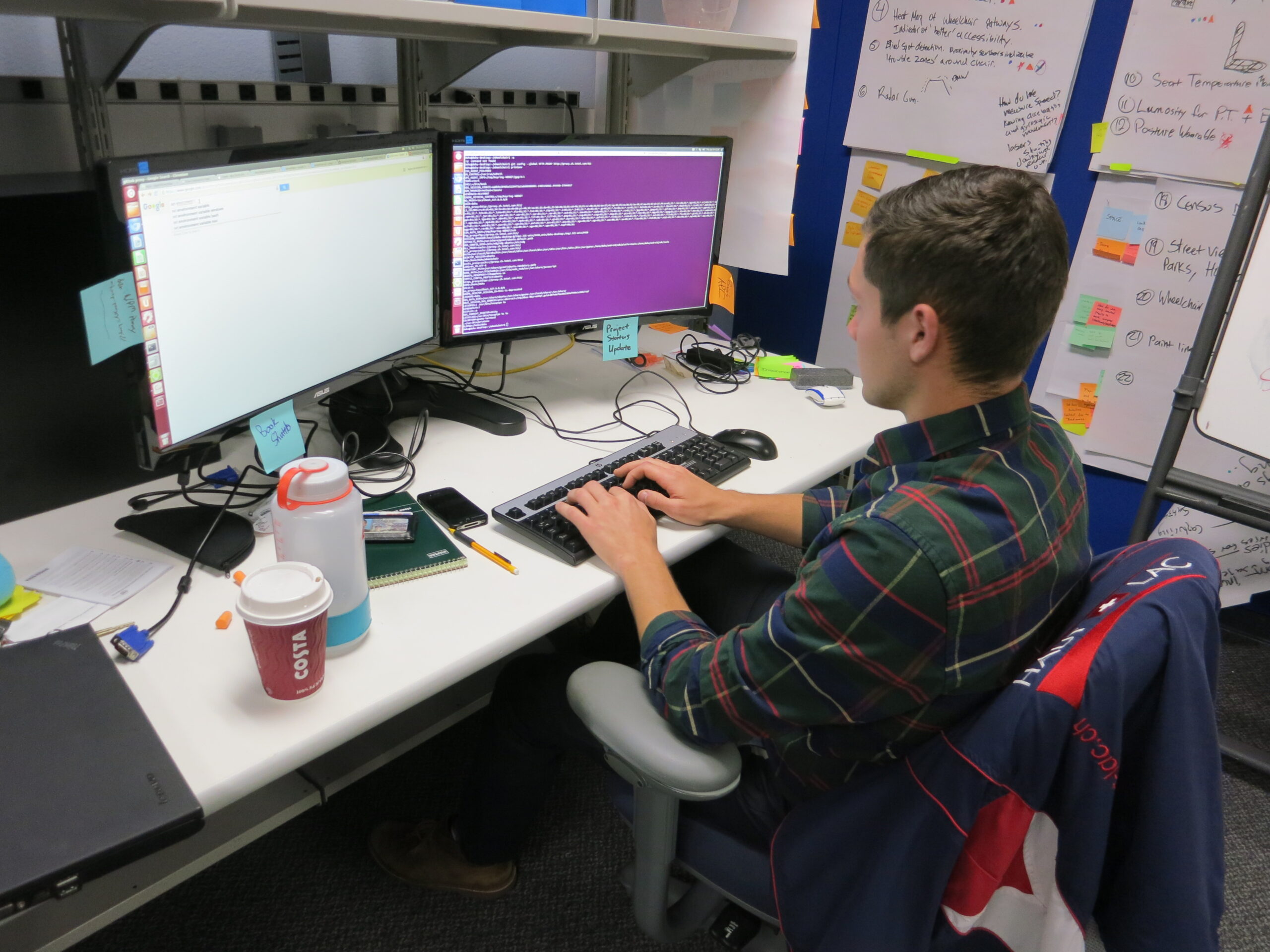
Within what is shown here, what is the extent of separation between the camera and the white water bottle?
31.1 inches

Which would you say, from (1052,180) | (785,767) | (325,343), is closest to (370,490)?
(325,343)

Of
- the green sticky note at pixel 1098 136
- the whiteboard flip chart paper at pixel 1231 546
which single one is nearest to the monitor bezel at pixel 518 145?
the green sticky note at pixel 1098 136

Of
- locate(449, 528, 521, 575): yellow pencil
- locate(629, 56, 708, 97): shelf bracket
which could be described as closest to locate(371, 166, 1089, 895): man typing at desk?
locate(449, 528, 521, 575): yellow pencil

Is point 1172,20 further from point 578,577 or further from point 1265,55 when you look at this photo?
point 578,577

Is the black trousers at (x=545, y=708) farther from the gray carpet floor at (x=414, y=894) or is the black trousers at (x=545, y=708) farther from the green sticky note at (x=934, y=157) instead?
the green sticky note at (x=934, y=157)

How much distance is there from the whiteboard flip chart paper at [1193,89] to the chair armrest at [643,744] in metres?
1.82

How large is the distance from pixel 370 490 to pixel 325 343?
0.21 meters

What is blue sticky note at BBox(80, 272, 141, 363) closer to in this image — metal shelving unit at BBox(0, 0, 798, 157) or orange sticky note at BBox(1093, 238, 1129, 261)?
metal shelving unit at BBox(0, 0, 798, 157)

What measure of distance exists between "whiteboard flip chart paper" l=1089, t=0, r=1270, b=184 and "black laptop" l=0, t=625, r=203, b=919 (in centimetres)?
222

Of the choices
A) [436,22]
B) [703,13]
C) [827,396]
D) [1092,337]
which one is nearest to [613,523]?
[827,396]

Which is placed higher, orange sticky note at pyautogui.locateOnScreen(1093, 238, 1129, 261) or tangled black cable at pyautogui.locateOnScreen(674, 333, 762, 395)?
orange sticky note at pyautogui.locateOnScreen(1093, 238, 1129, 261)

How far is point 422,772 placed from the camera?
1627 mm

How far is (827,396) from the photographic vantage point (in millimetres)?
1620

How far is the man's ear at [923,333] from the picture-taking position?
829mm
